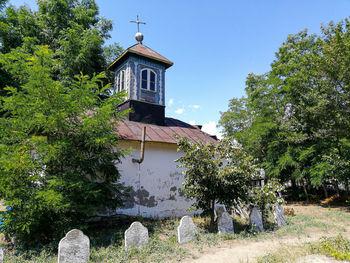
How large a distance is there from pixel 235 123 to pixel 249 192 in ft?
67.8

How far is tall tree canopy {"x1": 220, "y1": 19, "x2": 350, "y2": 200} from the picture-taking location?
44.5 ft

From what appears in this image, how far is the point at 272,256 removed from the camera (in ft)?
17.3

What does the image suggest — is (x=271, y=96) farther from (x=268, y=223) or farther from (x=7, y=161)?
(x=7, y=161)

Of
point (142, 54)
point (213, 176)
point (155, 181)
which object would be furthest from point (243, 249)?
point (142, 54)

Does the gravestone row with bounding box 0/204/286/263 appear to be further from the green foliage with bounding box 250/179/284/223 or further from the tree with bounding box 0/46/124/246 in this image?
the tree with bounding box 0/46/124/246

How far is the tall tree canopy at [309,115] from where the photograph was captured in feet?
44.5

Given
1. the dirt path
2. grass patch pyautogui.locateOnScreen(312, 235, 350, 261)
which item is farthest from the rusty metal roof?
grass patch pyautogui.locateOnScreen(312, 235, 350, 261)

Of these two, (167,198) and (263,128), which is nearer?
Answer: (167,198)

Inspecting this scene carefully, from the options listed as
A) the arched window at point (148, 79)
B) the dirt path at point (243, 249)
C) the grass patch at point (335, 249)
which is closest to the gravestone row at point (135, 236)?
the dirt path at point (243, 249)

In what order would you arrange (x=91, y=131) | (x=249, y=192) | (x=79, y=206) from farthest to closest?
(x=249, y=192) → (x=91, y=131) → (x=79, y=206)

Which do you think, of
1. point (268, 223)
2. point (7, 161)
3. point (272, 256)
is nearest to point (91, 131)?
point (7, 161)

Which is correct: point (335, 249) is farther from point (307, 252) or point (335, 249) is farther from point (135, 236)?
point (135, 236)

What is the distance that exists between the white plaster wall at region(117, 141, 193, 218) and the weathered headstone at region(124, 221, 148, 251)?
9.50 ft

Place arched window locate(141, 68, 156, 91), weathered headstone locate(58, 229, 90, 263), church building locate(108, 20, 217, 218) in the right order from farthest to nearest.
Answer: arched window locate(141, 68, 156, 91) → church building locate(108, 20, 217, 218) → weathered headstone locate(58, 229, 90, 263)
